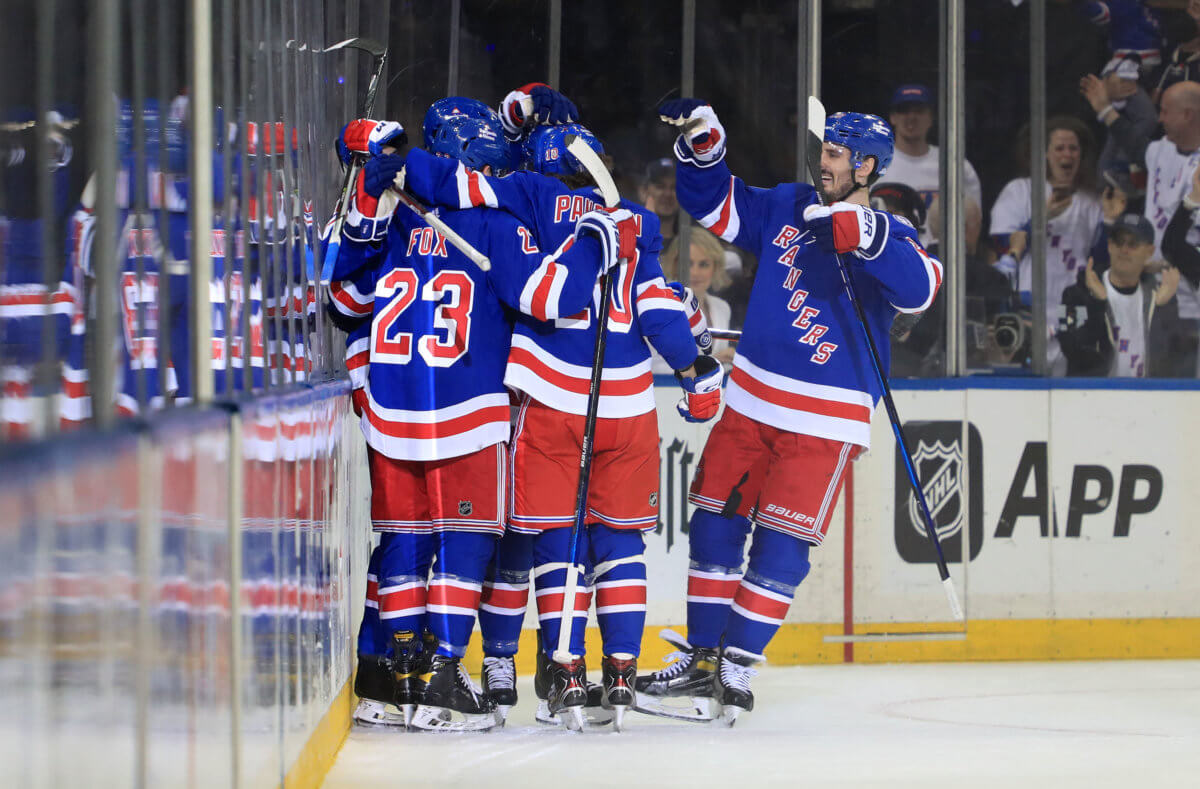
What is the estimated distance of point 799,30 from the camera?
15.6 ft

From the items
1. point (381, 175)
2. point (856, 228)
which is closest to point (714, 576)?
point (856, 228)

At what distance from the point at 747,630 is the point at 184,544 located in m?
2.14

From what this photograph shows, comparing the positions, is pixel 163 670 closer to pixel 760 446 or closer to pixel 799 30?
pixel 760 446

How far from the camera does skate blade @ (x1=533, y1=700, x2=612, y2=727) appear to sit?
10.5 ft

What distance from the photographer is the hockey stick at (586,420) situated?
3088 millimetres

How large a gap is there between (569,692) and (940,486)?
1.71 metres

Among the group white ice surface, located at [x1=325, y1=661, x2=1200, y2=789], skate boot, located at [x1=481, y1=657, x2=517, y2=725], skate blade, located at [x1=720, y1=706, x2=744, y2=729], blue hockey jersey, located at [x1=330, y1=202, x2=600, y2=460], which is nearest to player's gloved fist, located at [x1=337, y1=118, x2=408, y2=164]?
blue hockey jersey, located at [x1=330, y1=202, x2=600, y2=460]

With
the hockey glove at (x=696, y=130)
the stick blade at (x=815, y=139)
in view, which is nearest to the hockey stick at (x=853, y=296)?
the stick blade at (x=815, y=139)

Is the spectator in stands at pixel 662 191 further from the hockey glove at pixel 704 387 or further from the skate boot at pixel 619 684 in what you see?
the skate boot at pixel 619 684

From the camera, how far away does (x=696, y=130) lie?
3.47m

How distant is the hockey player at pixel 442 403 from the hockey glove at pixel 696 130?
460 mm

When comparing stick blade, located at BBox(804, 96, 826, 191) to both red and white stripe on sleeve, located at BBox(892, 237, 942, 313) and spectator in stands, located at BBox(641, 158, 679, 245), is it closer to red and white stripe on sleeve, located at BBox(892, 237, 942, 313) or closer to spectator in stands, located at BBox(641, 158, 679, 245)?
red and white stripe on sleeve, located at BBox(892, 237, 942, 313)

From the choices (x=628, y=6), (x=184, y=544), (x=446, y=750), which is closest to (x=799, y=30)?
(x=628, y=6)

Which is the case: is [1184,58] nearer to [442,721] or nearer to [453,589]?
[453,589]
